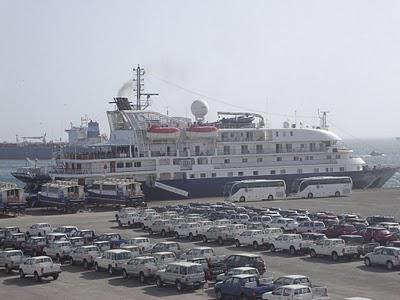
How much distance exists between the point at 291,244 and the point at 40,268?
13.3m

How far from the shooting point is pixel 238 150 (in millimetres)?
81125

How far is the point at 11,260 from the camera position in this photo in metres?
32.1

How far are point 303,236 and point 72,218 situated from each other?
2631 cm

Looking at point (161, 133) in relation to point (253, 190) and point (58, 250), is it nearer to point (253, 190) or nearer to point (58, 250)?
point (253, 190)

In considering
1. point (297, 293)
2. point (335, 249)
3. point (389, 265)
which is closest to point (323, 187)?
point (335, 249)

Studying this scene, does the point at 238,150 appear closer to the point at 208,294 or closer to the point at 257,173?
the point at 257,173

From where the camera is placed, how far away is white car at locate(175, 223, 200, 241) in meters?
42.2

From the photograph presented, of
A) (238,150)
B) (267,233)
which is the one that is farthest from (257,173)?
(267,233)

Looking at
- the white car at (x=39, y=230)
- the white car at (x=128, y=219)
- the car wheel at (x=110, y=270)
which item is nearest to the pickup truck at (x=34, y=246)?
the car wheel at (x=110, y=270)

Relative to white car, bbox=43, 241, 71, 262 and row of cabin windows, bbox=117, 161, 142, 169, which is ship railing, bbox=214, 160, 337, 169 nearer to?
row of cabin windows, bbox=117, 161, 142, 169

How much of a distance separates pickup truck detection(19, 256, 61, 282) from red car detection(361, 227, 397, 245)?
1721cm

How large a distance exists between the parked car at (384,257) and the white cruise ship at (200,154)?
44423mm

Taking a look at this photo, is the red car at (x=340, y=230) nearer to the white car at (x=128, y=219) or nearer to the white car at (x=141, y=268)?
the white car at (x=141, y=268)

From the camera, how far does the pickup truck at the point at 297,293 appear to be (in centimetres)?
2235
